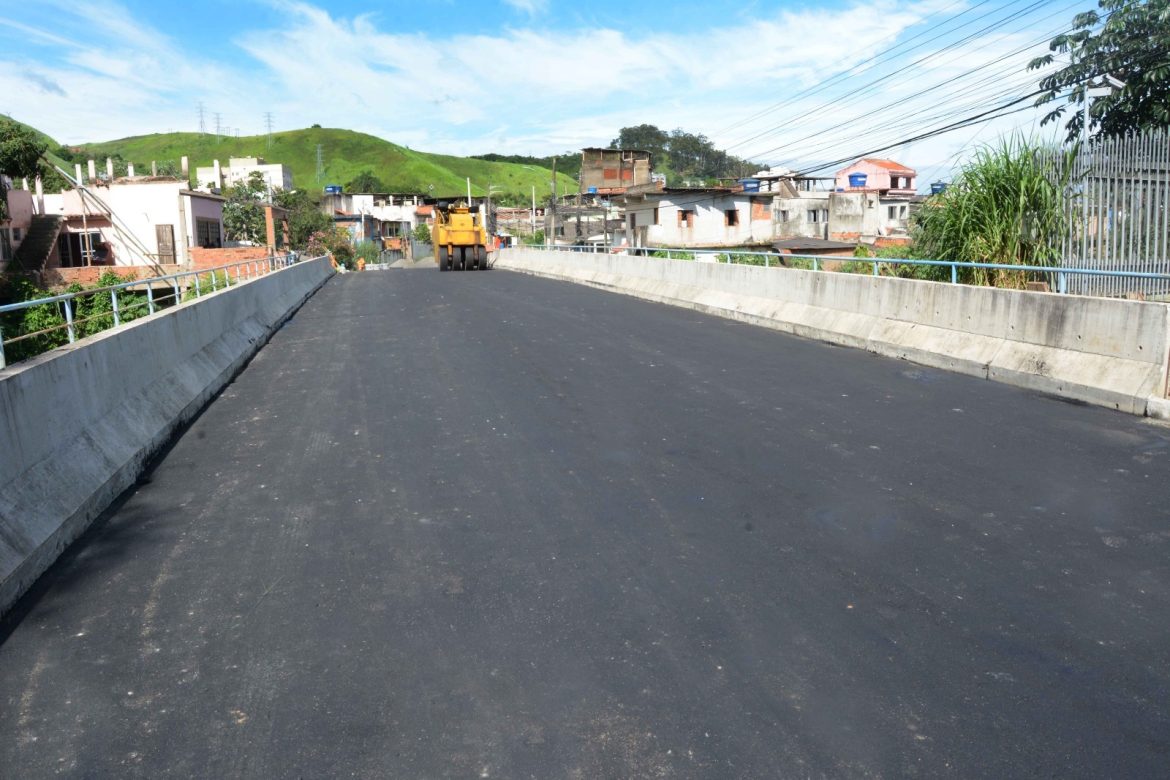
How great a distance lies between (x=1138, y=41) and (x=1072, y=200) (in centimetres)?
1068

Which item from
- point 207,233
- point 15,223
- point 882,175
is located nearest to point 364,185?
point 882,175

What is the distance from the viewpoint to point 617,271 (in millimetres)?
29641

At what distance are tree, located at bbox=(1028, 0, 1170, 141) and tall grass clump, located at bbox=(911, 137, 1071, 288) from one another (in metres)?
7.12

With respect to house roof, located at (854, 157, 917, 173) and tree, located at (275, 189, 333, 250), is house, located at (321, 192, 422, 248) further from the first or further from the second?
house roof, located at (854, 157, 917, 173)

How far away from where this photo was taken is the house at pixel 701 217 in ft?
179

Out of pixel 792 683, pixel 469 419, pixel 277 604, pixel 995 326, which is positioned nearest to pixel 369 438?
pixel 469 419

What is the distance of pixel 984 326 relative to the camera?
38.5 ft

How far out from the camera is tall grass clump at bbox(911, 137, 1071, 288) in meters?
12.8

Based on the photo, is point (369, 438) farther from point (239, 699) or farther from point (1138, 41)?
point (1138, 41)

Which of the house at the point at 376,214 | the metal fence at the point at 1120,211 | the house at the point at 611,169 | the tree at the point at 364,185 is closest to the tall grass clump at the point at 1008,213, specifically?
the metal fence at the point at 1120,211

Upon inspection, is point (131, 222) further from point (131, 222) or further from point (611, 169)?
point (611, 169)

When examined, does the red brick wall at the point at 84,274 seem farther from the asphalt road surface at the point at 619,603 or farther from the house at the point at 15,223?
the asphalt road surface at the point at 619,603

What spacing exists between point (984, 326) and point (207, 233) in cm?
5158

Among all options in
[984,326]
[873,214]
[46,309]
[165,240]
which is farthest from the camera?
[873,214]
